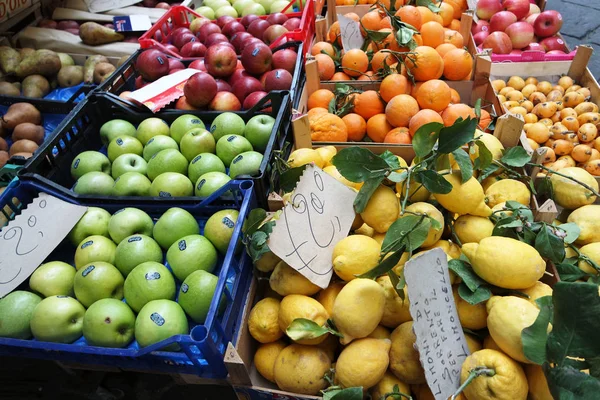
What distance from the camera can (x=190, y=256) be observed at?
4.28 ft

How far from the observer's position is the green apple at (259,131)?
1755 millimetres

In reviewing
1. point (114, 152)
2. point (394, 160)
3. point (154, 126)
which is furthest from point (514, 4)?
point (114, 152)

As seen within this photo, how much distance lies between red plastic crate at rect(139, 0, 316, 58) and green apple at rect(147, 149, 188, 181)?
1126 mm

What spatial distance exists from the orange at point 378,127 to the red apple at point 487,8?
1757mm

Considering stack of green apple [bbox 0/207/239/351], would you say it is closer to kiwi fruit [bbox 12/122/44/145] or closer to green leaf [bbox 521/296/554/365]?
green leaf [bbox 521/296/554/365]

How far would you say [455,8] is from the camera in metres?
2.59

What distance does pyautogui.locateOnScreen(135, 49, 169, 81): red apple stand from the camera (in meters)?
2.30

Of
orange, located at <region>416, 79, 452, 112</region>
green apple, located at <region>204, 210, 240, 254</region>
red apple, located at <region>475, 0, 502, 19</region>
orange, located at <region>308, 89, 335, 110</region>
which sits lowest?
green apple, located at <region>204, 210, 240, 254</region>

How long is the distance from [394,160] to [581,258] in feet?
1.89

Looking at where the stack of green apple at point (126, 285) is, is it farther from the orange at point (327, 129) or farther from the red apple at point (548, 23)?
the red apple at point (548, 23)

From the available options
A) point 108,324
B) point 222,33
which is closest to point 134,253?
point 108,324

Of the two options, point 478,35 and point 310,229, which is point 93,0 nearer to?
point 478,35

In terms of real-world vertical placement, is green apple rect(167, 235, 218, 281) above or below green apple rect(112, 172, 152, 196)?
below

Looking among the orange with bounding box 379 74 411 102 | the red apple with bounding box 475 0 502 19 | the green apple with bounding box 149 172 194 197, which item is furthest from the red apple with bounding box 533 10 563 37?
the green apple with bounding box 149 172 194 197
